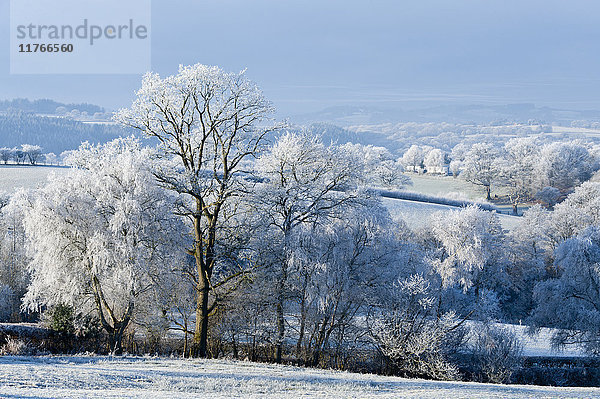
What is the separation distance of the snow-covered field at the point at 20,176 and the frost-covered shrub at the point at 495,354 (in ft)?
166

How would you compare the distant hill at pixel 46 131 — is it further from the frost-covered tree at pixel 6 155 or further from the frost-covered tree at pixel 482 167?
the frost-covered tree at pixel 482 167

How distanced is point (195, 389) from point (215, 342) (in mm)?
15816

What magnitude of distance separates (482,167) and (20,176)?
7330 cm

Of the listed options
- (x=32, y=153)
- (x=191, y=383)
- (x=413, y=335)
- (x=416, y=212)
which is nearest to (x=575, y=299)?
(x=413, y=335)

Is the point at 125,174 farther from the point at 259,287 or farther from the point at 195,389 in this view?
the point at 195,389

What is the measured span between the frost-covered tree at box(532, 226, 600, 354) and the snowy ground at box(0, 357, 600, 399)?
17690 millimetres

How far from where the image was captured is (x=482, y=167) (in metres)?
92.6

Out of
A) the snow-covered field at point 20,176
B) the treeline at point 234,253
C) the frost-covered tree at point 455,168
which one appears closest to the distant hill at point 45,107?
the snow-covered field at point 20,176

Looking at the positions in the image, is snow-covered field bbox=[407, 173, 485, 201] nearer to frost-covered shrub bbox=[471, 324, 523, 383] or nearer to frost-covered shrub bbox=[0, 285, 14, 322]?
frost-covered shrub bbox=[471, 324, 523, 383]

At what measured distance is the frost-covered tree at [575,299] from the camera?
32156mm

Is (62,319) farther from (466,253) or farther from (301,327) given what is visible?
(466,253)

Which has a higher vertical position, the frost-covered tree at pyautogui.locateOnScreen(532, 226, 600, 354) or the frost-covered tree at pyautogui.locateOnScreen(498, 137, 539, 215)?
the frost-covered tree at pyautogui.locateOnScreen(498, 137, 539, 215)

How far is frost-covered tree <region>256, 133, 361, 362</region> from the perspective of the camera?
1003 inches

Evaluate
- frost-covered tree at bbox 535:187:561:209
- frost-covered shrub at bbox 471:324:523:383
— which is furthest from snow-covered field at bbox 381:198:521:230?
frost-covered shrub at bbox 471:324:523:383
